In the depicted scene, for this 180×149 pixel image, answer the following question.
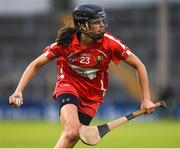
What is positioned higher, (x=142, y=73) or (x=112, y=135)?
(x=142, y=73)

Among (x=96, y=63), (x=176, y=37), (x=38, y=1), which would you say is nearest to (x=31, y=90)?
(x=38, y=1)

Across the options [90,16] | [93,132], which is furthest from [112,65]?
[93,132]

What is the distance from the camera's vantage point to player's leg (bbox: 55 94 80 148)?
35.5 ft

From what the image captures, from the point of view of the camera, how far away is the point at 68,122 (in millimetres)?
10867

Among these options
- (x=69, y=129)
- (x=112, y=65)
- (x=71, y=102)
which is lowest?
(x=112, y=65)

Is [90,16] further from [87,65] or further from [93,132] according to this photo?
[93,132]

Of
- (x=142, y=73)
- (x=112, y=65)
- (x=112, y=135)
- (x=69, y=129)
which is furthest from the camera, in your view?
(x=112, y=65)

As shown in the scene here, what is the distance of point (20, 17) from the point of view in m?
34.3

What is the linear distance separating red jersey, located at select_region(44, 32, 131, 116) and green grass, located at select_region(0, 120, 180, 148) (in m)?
5.94

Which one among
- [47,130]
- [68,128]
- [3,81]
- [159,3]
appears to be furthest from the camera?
[159,3]

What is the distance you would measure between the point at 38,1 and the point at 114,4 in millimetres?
2775

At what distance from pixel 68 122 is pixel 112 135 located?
36.4ft

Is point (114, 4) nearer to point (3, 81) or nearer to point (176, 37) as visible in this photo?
point (176, 37)

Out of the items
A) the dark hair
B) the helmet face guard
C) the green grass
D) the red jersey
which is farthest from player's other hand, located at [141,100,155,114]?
the green grass
